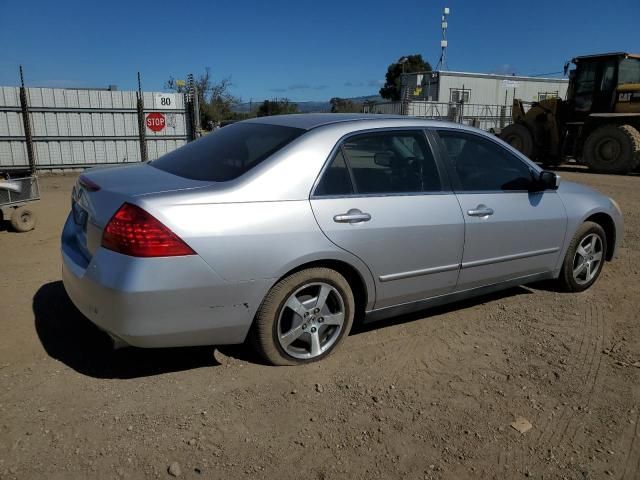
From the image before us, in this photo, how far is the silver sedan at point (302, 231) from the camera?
2684mm

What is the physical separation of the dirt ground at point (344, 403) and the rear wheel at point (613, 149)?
1280 centimetres

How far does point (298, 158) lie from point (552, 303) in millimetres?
2730

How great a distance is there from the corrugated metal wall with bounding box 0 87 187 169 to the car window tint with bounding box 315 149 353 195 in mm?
10953

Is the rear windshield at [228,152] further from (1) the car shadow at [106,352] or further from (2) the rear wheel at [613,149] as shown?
(2) the rear wheel at [613,149]

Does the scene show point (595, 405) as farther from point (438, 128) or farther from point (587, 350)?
point (438, 128)

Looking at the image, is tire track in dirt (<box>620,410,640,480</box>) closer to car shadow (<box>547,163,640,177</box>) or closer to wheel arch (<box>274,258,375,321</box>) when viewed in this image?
wheel arch (<box>274,258,375,321</box>)

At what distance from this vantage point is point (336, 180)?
3197 mm

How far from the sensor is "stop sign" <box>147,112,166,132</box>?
13.0 metres

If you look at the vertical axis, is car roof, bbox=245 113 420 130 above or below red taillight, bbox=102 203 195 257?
above

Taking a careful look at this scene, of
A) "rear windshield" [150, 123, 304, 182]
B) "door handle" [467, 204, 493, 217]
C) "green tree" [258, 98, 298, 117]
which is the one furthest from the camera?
"green tree" [258, 98, 298, 117]

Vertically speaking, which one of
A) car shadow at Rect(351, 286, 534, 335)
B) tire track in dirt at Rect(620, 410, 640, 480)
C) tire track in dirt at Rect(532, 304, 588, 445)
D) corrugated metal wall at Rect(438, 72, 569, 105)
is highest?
corrugated metal wall at Rect(438, 72, 569, 105)

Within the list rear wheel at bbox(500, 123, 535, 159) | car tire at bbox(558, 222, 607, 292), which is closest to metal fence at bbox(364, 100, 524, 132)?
rear wheel at bbox(500, 123, 535, 159)

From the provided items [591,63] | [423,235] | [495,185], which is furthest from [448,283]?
[591,63]

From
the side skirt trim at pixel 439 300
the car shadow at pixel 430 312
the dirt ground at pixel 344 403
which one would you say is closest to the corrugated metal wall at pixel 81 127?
the dirt ground at pixel 344 403
